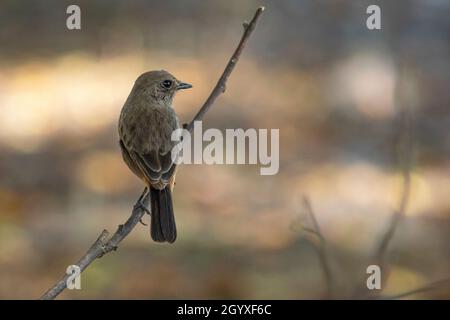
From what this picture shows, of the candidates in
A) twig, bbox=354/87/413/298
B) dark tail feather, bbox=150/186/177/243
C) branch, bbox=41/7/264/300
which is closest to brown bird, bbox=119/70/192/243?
dark tail feather, bbox=150/186/177/243

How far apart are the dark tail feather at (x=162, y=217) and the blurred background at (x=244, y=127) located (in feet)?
2.78

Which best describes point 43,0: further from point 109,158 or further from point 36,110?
point 109,158

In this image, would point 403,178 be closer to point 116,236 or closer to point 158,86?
point 158,86

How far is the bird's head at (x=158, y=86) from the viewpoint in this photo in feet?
9.49

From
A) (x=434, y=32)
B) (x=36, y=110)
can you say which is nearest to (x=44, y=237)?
(x=36, y=110)

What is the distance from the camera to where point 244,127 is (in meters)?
5.07

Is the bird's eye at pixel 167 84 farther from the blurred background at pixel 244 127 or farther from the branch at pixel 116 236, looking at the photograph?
the blurred background at pixel 244 127

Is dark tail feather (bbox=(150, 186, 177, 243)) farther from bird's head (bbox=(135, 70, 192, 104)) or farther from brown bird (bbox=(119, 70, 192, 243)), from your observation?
bird's head (bbox=(135, 70, 192, 104))

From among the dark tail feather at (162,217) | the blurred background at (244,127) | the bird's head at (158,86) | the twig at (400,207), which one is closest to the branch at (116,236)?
the dark tail feather at (162,217)

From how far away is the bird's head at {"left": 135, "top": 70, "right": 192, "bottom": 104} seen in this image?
2.89m

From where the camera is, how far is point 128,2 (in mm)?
6488

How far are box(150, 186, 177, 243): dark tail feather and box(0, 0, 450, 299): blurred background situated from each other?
85cm

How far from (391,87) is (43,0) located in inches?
111

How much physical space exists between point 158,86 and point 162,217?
551 mm
